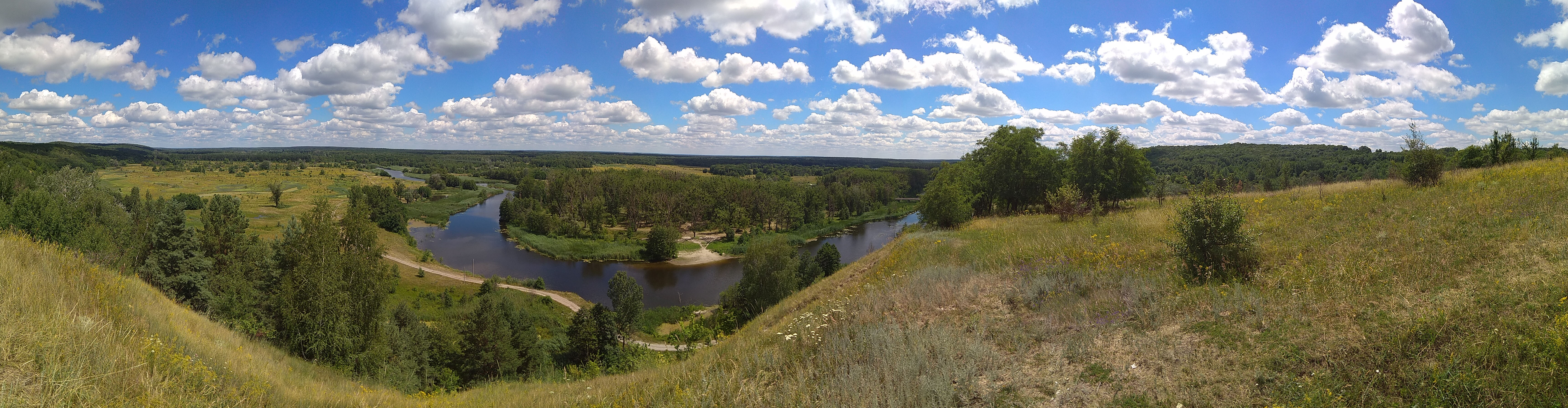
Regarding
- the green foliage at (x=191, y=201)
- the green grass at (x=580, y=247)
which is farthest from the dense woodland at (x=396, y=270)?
the green grass at (x=580, y=247)

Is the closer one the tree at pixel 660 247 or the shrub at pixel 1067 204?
the shrub at pixel 1067 204

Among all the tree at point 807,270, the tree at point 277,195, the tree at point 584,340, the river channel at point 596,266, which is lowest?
the river channel at point 596,266

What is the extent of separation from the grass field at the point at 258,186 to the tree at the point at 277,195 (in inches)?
20.1

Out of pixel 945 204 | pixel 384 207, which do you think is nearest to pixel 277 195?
pixel 384 207

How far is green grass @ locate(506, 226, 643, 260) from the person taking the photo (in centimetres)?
5838

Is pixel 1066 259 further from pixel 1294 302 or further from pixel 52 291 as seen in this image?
pixel 52 291

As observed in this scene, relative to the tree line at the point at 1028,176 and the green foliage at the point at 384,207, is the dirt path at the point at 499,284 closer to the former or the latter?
the green foliage at the point at 384,207

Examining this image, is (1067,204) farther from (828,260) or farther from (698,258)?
(698,258)

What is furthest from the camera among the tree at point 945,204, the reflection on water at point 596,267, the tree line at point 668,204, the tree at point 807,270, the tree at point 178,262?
the tree line at point 668,204

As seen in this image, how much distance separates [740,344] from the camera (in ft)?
25.6

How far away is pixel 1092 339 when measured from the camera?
5.98 m

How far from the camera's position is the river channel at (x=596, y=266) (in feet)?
144

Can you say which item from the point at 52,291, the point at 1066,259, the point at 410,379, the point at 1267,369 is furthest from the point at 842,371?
the point at 410,379

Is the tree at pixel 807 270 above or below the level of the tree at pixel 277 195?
below
